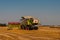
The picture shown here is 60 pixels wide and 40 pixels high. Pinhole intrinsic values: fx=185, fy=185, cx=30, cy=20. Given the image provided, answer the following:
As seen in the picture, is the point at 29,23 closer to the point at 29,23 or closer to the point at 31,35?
the point at 29,23

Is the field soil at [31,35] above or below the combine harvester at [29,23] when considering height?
below

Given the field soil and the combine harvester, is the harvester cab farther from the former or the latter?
the field soil

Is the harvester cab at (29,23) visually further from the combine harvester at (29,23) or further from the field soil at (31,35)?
the field soil at (31,35)

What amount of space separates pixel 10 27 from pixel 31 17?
6.88 meters

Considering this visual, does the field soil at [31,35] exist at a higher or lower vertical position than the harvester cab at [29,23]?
lower

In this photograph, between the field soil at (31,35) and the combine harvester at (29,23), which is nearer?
the field soil at (31,35)

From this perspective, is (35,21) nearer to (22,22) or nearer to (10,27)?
(22,22)

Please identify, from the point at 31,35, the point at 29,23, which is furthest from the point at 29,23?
the point at 31,35

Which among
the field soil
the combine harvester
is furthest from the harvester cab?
the field soil

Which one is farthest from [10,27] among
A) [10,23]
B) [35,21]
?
[35,21]

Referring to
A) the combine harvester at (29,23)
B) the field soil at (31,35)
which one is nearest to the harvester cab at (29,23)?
the combine harvester at (29,23)

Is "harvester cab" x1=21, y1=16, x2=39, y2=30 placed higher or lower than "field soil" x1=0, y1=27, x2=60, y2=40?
higher

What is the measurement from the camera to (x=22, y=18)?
48.8m

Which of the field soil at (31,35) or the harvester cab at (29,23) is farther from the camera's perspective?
the harvester cab at (29,23)
